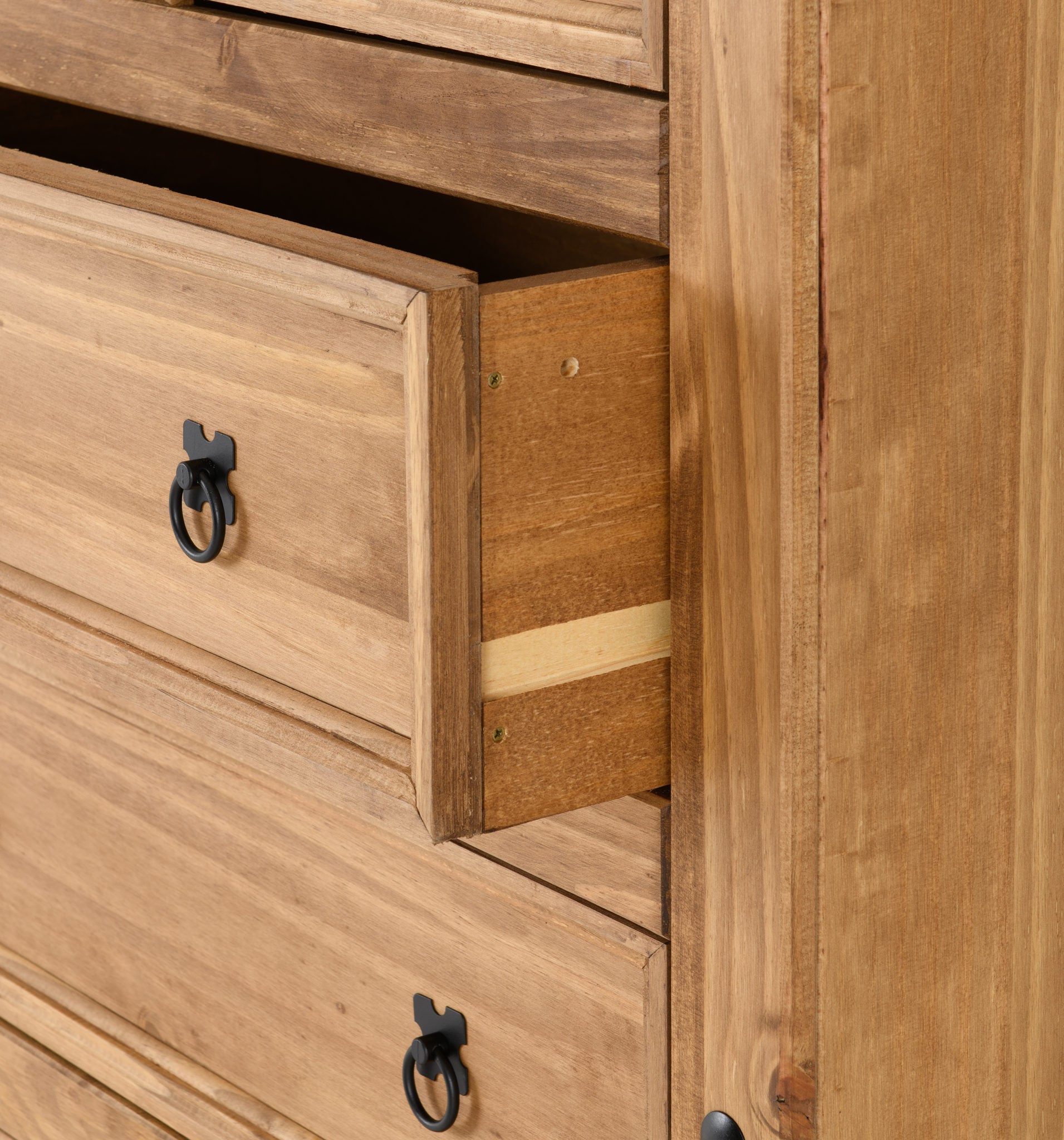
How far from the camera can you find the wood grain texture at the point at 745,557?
1.93 ft

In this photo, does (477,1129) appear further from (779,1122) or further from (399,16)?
(399,16)

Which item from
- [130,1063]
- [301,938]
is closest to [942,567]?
[301,938]

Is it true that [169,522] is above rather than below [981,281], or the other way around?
below

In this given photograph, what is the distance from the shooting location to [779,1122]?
2.25ft

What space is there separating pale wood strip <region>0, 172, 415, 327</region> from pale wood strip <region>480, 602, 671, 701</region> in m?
0.13

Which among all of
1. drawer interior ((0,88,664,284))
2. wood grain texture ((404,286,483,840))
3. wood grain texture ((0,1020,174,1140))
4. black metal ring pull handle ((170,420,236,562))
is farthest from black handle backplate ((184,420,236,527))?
wood grain texture ((0,1020,174,1140))

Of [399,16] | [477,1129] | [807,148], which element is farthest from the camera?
[477,1129]

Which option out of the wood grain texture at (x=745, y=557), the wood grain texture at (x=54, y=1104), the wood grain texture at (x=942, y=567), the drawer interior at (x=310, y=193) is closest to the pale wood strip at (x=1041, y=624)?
the wood grain texture at (x=942, y=567)

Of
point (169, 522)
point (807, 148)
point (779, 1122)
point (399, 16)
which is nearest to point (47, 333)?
point (169, 522)

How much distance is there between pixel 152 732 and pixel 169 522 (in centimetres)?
24

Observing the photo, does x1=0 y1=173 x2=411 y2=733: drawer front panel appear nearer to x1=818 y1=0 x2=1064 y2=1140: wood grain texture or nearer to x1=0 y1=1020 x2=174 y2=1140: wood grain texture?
x1=818 y1=0 x2=1064 y2=1140: wood grain texture

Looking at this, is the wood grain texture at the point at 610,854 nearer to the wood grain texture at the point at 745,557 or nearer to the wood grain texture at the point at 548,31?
the wood grain texture at the point at 745,557

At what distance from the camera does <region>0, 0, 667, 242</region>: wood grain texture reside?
630 millimetres

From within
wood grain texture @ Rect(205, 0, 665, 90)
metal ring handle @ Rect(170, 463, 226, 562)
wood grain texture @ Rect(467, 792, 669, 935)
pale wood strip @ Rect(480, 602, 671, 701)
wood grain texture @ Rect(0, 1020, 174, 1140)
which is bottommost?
wood grain texture @ Rect(0, 1020, 174, 1140)
